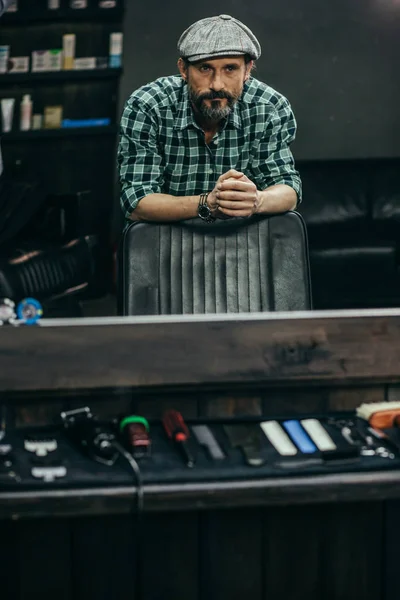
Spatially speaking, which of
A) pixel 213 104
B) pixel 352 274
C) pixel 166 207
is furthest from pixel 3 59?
pixel 166 207

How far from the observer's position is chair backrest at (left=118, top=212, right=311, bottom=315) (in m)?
2.28

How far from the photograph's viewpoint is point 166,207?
2373mm

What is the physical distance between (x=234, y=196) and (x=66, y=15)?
4429mm

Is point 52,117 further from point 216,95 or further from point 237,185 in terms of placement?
point 237,185

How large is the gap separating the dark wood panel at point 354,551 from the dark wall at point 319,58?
5173 millimetres

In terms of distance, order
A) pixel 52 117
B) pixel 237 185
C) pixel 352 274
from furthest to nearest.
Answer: pixel 52 117 → pixel 352 274 → pixel 237 185

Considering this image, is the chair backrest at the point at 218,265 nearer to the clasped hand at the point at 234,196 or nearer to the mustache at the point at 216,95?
the clasped hand at the point at 234,196

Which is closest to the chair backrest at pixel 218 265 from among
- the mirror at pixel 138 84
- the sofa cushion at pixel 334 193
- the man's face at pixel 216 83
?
the man's face at pixel 216 83

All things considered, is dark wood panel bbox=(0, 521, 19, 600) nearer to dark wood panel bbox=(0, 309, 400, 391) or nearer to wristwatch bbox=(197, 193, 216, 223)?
dark wood panel bbox=(0, 309, 400, 391)

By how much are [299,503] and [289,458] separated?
0.26ft

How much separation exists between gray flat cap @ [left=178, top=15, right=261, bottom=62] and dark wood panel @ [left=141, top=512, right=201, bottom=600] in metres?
1.29

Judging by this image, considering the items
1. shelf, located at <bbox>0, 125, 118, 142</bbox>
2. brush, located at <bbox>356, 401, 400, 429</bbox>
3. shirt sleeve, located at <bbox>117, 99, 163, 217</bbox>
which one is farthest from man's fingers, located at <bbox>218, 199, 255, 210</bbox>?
shelf, located at <bbox>0, 125, 118, 142</bbox>

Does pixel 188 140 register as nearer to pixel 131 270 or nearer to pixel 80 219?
pixel 131 270

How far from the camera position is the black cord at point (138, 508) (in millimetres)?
1428
